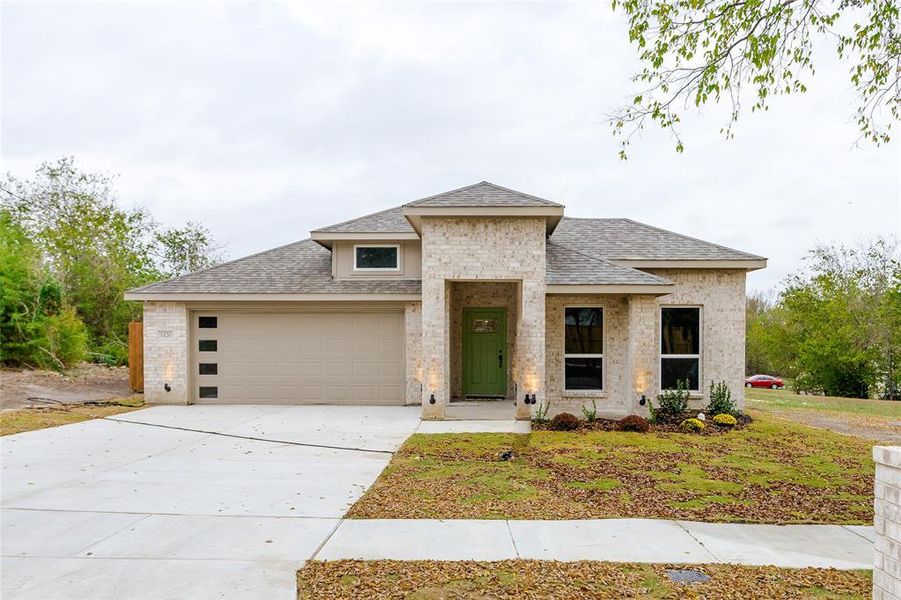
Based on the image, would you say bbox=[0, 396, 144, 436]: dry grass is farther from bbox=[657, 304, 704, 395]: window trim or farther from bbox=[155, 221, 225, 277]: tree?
bbox=[155, 221, 225, 277]: tree

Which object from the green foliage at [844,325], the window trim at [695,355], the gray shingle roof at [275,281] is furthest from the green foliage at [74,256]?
the green foliage at [844,325]

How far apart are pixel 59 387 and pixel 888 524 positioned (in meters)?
18.4

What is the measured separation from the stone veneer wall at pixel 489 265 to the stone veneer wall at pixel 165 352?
21.7 feet

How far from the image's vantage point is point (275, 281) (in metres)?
13.8

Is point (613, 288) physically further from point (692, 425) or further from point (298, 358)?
point (298, 358)

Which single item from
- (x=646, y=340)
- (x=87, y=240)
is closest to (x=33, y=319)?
(x=87, y=240)

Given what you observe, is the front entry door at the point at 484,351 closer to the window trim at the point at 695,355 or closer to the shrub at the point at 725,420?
the window trim at the point at 695,355

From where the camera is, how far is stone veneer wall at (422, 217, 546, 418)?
11164mm

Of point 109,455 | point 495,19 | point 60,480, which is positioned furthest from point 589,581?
point 495,19

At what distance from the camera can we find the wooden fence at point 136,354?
48.3 ft

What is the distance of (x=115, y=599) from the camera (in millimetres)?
3641

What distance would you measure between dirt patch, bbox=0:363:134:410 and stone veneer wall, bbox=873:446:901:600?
15372 mm

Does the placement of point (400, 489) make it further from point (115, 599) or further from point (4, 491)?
point (4, 491)

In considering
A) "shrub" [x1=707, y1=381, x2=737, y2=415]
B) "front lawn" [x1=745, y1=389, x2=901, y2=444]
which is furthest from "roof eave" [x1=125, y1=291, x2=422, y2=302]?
"front lawn" [x1=745, y1=389, x2=901, y2=444]
